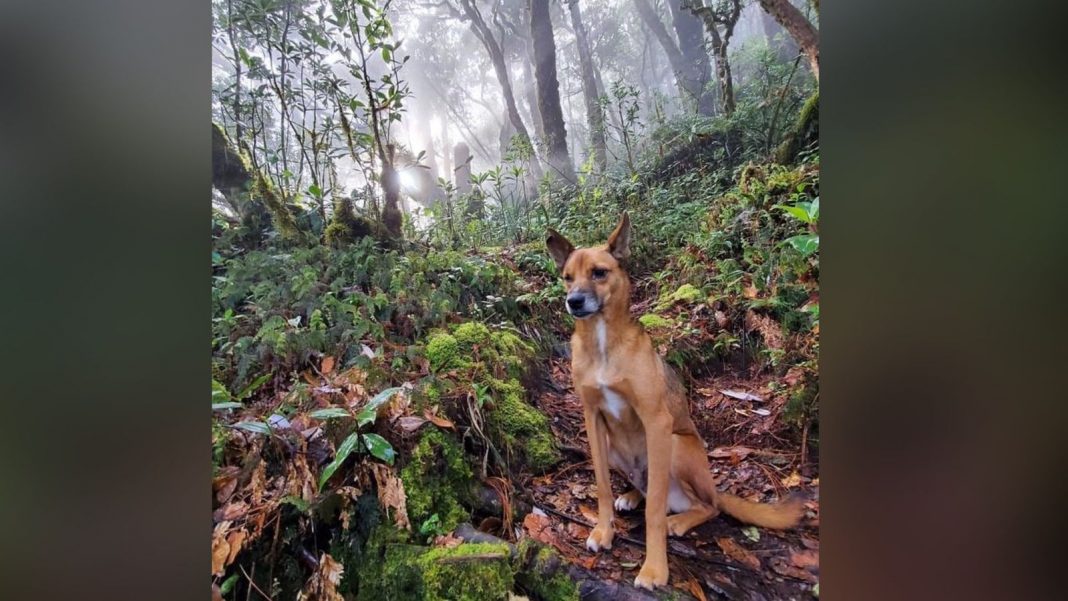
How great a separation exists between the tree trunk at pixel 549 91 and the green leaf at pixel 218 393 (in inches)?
50.1

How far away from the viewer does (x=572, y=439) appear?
1.41m

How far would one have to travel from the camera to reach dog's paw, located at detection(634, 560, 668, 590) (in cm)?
124

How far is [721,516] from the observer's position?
128cm

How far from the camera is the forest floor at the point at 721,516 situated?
119cm

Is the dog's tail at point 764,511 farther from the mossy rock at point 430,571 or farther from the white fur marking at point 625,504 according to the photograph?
the mossy rock at point 430,571

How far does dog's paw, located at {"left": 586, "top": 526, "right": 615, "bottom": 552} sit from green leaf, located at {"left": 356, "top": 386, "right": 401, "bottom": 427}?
76 cm

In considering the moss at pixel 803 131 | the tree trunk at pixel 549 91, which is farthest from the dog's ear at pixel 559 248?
the moss at pixel 803 131

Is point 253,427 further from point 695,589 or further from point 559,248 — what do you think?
point 695,589

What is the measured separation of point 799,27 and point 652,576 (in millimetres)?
1571

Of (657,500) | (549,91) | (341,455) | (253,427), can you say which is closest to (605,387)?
(657,500)

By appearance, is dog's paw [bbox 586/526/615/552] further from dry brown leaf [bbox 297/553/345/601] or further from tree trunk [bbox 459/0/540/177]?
tree trunk [bbox 459/0/540/177]

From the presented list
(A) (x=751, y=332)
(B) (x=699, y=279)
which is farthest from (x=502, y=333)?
(A) (x=751, y=332)
